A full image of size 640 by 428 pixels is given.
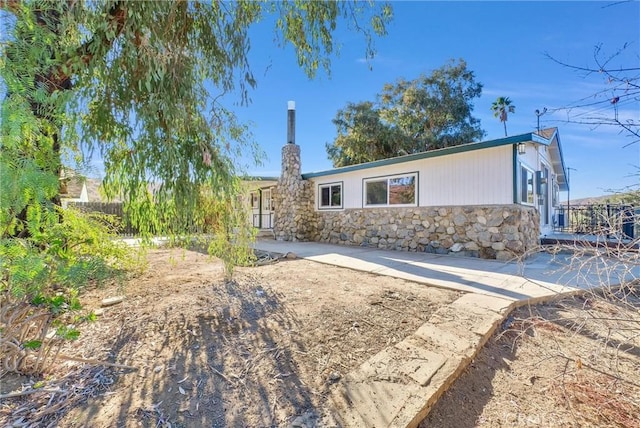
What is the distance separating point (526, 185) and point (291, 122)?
26.0ft

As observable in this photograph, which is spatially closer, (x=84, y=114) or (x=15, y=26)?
(x=15, y=26)

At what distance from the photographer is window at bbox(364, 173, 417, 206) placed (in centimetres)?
869

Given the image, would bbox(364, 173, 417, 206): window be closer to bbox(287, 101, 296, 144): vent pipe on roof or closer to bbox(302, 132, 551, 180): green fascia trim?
bbox(302, 132, 551, 180): green fascia trim

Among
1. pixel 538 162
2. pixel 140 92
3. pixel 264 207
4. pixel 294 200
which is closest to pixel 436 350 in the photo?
pixel 140 92

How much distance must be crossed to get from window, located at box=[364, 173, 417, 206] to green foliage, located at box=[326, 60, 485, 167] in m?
7.57

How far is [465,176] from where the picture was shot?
24.7ft

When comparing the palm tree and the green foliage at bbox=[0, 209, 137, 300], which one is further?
the palm tree

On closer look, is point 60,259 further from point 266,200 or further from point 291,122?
point 266,200

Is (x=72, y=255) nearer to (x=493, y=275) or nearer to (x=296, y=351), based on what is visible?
(x=296, y=351)

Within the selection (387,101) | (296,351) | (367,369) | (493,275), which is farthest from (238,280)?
(387,101)

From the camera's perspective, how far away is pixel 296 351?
8.14ft

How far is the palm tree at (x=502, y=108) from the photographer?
62.3 ft

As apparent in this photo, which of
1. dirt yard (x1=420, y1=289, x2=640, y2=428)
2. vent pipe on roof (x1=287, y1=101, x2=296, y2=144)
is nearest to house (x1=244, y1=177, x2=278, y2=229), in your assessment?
vent pipe on roof (x1=287, y1=101, x2=296, y2=144)

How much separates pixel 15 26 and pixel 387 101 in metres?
17.8
